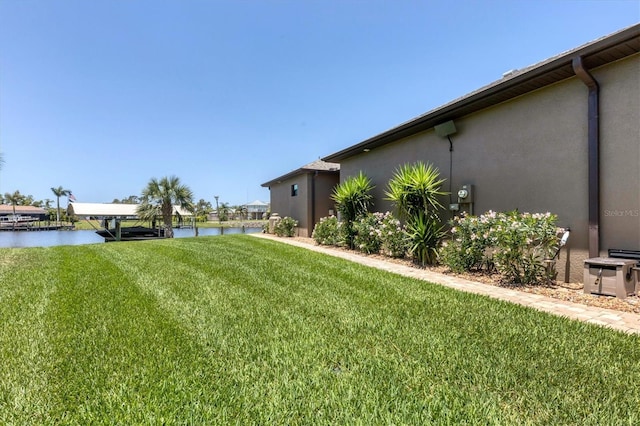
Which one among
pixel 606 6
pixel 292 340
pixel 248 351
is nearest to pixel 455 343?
pixel 292 340

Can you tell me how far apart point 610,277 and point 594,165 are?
1.80 meters

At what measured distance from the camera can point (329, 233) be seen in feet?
37.2

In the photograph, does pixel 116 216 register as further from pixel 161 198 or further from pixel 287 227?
pixel 287 227

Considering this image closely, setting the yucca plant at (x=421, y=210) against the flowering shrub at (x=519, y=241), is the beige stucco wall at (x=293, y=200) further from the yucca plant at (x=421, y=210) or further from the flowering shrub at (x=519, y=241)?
the flowering shrub at (x=519, y=241)

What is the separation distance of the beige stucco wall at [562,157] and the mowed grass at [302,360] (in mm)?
2504

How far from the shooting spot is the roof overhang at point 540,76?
445 cm

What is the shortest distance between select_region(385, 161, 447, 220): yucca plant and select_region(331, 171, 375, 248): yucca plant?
2.20m

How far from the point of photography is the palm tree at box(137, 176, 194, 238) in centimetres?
2433

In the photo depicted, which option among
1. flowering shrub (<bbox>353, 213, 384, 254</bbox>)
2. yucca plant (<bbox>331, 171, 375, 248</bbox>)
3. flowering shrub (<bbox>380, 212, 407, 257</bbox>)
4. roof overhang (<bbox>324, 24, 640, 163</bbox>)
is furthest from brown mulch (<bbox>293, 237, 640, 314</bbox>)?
yucca plant (<bbox>331, 171, 375, 248</bbox>)

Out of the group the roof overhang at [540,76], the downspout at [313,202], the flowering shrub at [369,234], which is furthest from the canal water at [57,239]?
the roof overhang at [540,76]

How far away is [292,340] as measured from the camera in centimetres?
304

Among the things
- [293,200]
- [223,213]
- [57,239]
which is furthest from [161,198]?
[223,213]

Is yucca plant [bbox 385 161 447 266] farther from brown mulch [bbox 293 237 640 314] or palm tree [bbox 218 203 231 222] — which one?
palm tree [bbox 218 203 231 222]

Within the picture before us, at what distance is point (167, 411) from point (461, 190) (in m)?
7.09
